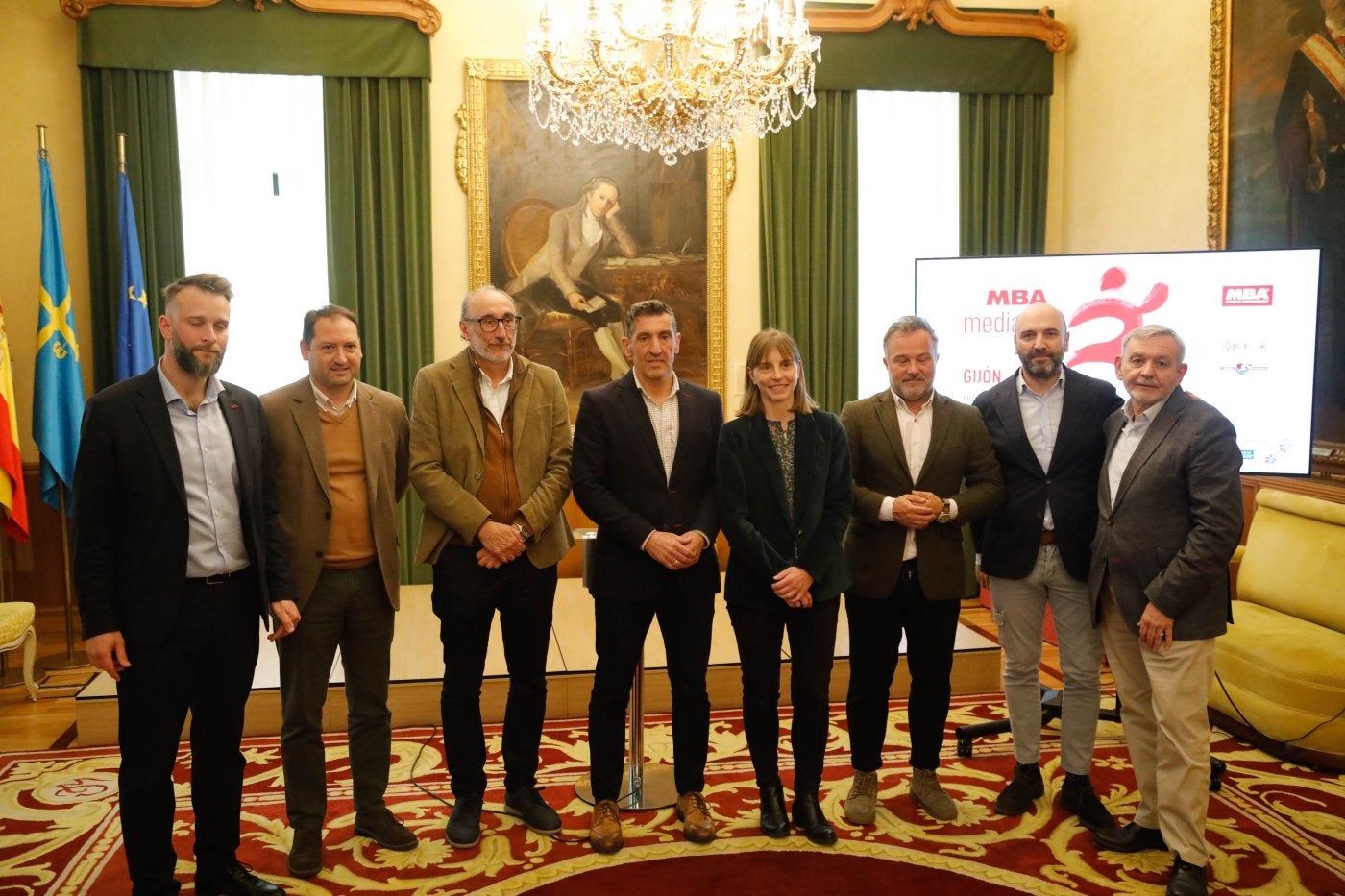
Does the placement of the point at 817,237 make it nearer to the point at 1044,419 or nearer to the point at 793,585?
the point at 1044,419

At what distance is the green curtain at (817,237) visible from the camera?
21.1 feet

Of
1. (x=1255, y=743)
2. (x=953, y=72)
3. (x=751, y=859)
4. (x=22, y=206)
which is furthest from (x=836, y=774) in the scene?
(x=22, y=206)

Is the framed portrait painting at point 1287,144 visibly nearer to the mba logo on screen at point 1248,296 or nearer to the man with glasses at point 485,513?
the mba logo on screen at point 1248,296

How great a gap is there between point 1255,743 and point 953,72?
427cm

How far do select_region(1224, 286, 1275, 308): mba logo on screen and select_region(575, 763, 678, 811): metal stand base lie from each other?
9.40 ft

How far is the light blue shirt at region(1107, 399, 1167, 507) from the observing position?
9.80 ft

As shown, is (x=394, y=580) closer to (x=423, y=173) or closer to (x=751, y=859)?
(x=751, y=859)

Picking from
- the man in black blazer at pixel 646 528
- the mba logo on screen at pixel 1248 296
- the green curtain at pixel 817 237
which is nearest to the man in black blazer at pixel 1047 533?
the man in black blazer at pixel 646 528

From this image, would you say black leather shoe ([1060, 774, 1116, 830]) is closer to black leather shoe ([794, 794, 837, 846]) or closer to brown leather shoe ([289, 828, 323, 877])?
black leather shoe ([794, 794, 837, 846])

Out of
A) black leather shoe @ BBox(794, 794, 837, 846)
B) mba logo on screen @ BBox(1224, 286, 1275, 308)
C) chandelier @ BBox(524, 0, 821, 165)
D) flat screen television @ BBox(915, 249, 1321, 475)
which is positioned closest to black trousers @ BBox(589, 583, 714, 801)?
black leather shoe @ BBox(794, 794, 837, 846)

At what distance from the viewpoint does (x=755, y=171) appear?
21.3 ft

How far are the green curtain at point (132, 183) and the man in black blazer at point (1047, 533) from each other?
4.61 metres

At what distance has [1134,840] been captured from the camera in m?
3.16

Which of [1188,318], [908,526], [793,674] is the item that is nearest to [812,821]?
[793,674]
